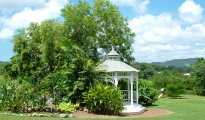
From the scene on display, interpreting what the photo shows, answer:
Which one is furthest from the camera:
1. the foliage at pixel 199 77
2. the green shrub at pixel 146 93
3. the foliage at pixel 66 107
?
the foliage at pixel 199 77

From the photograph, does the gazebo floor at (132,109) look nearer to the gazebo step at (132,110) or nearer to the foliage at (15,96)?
the gazebo step at (132,110)

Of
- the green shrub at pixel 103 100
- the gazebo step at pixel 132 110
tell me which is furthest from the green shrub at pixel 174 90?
the green shrub at pixel 103 100

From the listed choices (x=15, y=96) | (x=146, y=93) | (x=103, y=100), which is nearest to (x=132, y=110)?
(x=103, y=100)

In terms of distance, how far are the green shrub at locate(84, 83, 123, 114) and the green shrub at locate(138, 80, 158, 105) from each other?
297 inches

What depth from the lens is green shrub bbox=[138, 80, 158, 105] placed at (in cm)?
2790

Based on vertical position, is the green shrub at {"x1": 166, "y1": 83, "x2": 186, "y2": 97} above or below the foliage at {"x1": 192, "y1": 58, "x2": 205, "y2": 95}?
below

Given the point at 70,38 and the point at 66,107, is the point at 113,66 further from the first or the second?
the point at 70,38

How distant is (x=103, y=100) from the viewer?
790 inches

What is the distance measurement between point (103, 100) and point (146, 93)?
8.61 meters

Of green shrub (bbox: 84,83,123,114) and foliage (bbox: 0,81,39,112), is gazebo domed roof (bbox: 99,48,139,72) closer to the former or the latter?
green shrub (bbox: 84,83,123,114)

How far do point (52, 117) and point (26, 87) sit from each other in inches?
93.7

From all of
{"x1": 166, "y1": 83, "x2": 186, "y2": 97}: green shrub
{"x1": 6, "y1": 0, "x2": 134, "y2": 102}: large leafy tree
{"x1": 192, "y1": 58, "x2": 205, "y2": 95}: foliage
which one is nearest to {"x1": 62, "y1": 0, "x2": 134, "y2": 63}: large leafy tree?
{"x1": 6, "y1": 0, "x2": 134, "y2": 102}: large leafy tree

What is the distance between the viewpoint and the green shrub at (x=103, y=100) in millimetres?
20109

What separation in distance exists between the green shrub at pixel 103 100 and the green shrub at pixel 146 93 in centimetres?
754
